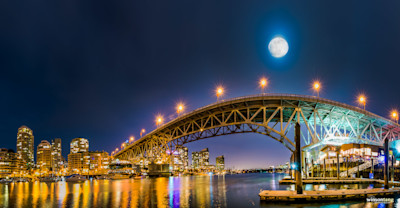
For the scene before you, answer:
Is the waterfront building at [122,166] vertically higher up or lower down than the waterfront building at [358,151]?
lower down

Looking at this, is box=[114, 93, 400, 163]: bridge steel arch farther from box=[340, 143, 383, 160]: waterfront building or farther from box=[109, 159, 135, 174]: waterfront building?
box=[109, 159, 135, 174]: waterfront building

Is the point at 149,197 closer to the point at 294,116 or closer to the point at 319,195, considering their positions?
the point at 319,195

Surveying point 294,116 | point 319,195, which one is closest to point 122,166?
point 294,116

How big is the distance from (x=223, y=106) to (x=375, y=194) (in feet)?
134

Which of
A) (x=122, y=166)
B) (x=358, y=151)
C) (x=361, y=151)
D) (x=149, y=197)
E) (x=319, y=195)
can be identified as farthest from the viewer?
(x=122, y=166)

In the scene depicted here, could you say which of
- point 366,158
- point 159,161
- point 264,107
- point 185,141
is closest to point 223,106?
point 264,107

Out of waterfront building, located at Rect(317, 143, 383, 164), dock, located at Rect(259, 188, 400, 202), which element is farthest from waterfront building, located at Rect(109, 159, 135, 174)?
dock, located at Rect(259, 188, 400, 202)

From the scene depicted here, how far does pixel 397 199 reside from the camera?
2683cm

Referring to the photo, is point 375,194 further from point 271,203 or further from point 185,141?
point 185,141

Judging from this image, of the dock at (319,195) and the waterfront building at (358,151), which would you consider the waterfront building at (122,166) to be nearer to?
the waterfront building at (358,151)

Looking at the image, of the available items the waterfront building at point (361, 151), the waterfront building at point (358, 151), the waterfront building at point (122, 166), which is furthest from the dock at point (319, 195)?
the waterfront building at point (122, 166)

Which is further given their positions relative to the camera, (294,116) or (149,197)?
(294,116)

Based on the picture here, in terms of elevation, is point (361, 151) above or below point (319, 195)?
above

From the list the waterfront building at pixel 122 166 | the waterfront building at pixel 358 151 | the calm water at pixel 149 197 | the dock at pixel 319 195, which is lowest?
the waterfront building at pixel 122 166
